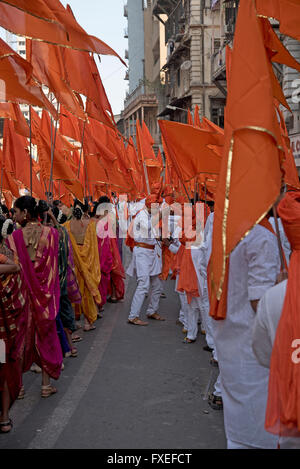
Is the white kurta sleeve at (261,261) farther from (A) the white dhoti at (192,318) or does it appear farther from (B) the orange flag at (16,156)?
(B) the orange flag at (16,156)

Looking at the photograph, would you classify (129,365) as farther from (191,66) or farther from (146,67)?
(146,67)

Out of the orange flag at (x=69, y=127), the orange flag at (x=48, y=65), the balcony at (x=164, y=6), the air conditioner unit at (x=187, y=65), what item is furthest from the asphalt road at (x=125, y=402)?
the balcony at (x=164, y=6)

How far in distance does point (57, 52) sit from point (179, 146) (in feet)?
8.72

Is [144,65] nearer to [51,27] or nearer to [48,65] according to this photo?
[48,65]

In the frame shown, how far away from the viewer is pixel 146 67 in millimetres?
76125

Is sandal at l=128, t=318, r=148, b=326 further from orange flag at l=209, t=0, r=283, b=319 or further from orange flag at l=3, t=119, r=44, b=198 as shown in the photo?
orange flag at l=209, t=0, r=283, b=319

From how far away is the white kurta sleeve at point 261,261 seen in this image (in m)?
3.58

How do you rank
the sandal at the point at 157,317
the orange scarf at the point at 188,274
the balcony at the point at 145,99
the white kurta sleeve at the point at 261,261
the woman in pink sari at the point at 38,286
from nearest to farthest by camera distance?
the white kurta sleeve at the point at 261,261 < the woman in pink sari at the point at 38,286 < the orange scarf at the point at 188,274 < the sandal at the point at 157,317 < the balcony at the point at 145,99

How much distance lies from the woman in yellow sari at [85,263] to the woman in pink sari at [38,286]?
Answer: 3037 millimetres

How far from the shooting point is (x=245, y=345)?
3820 millimetres

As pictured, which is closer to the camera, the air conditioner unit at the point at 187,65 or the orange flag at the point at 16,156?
the orange flag at the point at 16,156

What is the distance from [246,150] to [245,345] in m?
1.43

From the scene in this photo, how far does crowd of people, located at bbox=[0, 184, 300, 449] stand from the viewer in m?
3.64

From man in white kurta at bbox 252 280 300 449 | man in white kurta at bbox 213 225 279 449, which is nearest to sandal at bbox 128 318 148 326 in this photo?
man in white kurta at bbox 213 225 279 449
